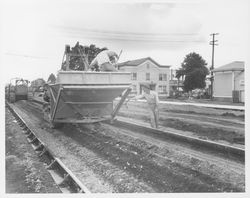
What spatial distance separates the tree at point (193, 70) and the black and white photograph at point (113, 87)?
0.36ft

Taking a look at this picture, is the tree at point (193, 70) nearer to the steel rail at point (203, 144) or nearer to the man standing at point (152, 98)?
the man standing at point (152, 98)

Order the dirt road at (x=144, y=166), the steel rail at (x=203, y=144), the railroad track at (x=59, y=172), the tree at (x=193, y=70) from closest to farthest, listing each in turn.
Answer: the dirt road at (x=144, y=166)
the railroad track at (x=59, y=172)
the steel rail at (x=203, y=144)
the tree at (x=193, y=70)

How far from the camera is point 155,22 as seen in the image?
20.1ft

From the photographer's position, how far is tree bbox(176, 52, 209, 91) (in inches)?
278

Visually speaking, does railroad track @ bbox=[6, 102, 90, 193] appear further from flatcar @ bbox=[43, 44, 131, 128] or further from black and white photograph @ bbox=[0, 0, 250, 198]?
flatcar @ bbox=[43, 44, 131, 128]

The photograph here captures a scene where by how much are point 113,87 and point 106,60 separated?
75cm

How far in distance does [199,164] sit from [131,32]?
3241mm

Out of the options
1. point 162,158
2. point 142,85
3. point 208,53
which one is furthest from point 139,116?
point 162,158

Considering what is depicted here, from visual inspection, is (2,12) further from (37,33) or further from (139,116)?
(139,116)

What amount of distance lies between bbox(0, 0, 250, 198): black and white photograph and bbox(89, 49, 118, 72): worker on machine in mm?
27

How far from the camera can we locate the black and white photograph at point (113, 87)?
468cm

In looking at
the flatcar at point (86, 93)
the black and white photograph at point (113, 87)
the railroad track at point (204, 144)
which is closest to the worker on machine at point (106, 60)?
the black and white photograph at point (113, 87)

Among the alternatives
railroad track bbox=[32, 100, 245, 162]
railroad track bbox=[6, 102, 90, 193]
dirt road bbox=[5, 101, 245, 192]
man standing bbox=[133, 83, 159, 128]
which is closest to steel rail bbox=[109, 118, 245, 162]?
railroad track bbox=[32, 100, 245, 162]

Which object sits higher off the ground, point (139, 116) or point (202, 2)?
point (202, 2)
